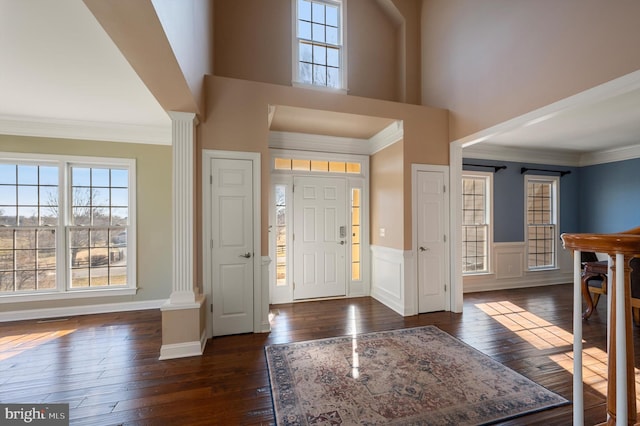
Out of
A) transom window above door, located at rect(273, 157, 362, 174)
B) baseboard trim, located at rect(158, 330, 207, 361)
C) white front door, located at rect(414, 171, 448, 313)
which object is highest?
transom window above door, located at rect(273, 157, 362, 174)

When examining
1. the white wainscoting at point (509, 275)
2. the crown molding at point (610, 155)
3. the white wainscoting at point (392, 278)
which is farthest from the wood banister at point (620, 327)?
the crown molding at point (610, 155)

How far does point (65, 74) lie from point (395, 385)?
4163 millimetres

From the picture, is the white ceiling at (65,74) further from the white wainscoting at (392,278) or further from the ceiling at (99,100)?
the white wainscoting at (392,278)

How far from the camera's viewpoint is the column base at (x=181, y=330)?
264cm

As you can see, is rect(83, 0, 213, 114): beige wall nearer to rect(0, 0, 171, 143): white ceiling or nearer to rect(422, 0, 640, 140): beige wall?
rect(0, 0, 171, 143): white ceiling

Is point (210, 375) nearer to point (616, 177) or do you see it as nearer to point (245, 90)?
point (245, 90)

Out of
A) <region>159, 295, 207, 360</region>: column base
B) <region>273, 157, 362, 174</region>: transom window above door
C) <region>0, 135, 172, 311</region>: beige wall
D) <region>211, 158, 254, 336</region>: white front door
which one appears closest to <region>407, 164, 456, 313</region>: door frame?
<region>273, 157, 362, 174</region>: transom window above door

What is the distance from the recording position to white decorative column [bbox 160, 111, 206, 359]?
270 cm

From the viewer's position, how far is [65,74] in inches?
105

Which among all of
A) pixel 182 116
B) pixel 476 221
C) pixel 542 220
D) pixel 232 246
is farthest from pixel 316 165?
pixel 542 220

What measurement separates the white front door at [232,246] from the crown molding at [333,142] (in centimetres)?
129

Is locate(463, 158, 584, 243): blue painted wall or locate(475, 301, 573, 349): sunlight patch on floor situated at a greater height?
locate(463, 158, 584, 243): blue painted wall

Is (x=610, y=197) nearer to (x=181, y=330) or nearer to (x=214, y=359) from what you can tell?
(x=214, y=359)

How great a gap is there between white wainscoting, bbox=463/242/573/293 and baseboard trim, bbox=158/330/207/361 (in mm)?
4443
